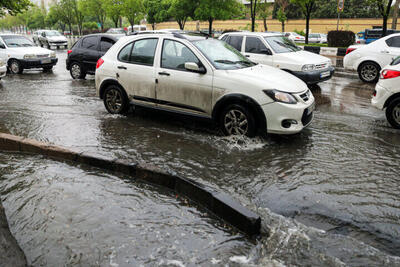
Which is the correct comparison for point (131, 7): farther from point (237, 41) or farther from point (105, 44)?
point (237, 41)

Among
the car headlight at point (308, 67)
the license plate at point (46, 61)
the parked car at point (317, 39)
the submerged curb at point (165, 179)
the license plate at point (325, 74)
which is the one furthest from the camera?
the parked car at point (317, 39)

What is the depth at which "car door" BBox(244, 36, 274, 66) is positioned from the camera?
9.97 m

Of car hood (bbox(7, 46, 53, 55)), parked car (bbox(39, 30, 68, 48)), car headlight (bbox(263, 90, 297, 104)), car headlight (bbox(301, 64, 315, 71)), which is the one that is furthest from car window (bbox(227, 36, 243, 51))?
parked car (bbox(39, 30, 68, 48))

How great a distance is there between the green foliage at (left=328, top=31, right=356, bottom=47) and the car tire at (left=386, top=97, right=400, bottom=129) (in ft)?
58.9

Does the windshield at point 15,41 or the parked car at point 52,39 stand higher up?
the parked car at point 52,39

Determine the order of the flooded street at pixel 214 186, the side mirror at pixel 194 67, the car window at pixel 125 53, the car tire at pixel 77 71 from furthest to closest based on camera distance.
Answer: the car tire at pixel 77 71, the car window at pixel 125 53, the side mirror at pixel 194 67, the flooded street at pixel 214 186

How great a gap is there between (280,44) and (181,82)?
523 centimetres

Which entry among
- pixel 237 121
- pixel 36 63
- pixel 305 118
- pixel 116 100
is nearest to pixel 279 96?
pixel 305 118

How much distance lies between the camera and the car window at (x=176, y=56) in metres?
6.23

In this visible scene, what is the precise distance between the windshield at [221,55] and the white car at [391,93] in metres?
2.51

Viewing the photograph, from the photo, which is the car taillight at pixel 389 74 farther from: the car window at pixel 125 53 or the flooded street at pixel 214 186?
the car window at pixel 125 53

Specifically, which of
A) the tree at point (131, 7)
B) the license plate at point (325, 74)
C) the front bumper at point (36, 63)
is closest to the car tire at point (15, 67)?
the front bumper at point (36, 63)

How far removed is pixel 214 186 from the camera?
434 centimetres

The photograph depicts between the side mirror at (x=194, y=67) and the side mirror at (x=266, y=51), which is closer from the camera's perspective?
the side mirror at (x=194, y=67)
